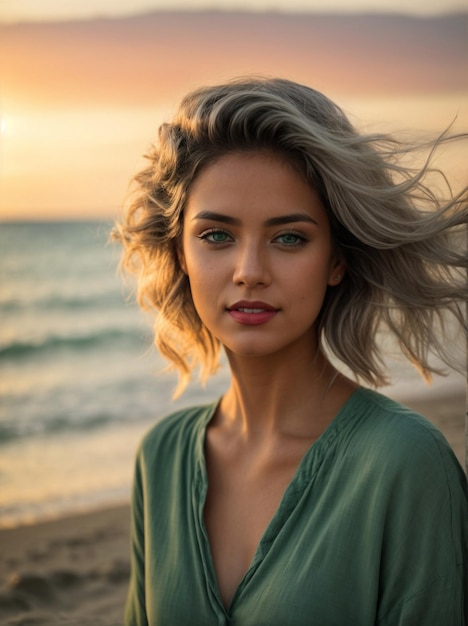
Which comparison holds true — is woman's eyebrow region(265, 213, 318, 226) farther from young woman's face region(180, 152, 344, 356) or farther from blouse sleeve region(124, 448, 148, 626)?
blouse sleeve region(124, 448, 148, 626)

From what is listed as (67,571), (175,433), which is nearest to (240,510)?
(175,433)

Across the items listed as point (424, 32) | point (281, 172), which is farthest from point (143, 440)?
point (424, 32)

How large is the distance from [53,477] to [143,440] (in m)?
5.27

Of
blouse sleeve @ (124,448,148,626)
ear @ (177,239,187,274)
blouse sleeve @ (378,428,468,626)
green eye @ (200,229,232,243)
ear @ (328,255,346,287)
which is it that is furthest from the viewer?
blouse sleeve @ (124,448,148,626)

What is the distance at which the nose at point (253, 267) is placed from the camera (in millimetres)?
2377

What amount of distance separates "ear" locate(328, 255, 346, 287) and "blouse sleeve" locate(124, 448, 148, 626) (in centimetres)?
94

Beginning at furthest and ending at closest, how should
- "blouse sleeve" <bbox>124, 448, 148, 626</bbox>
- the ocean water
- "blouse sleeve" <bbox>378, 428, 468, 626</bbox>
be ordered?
the ocean water < "blouse sleeve" <bbox>124, 448, 148, 626</bbox> < "blouse sleeve" <bbox>378, 428, 468, 626</bbox>

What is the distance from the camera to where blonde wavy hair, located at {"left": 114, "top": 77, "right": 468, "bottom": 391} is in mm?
2428

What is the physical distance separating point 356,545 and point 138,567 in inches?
37.2

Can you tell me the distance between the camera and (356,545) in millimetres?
2266

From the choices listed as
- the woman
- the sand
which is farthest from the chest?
the sand

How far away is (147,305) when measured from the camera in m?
3.18

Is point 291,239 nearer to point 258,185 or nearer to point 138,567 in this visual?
point 258,185

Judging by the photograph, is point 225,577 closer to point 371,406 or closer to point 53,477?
point 371,406
